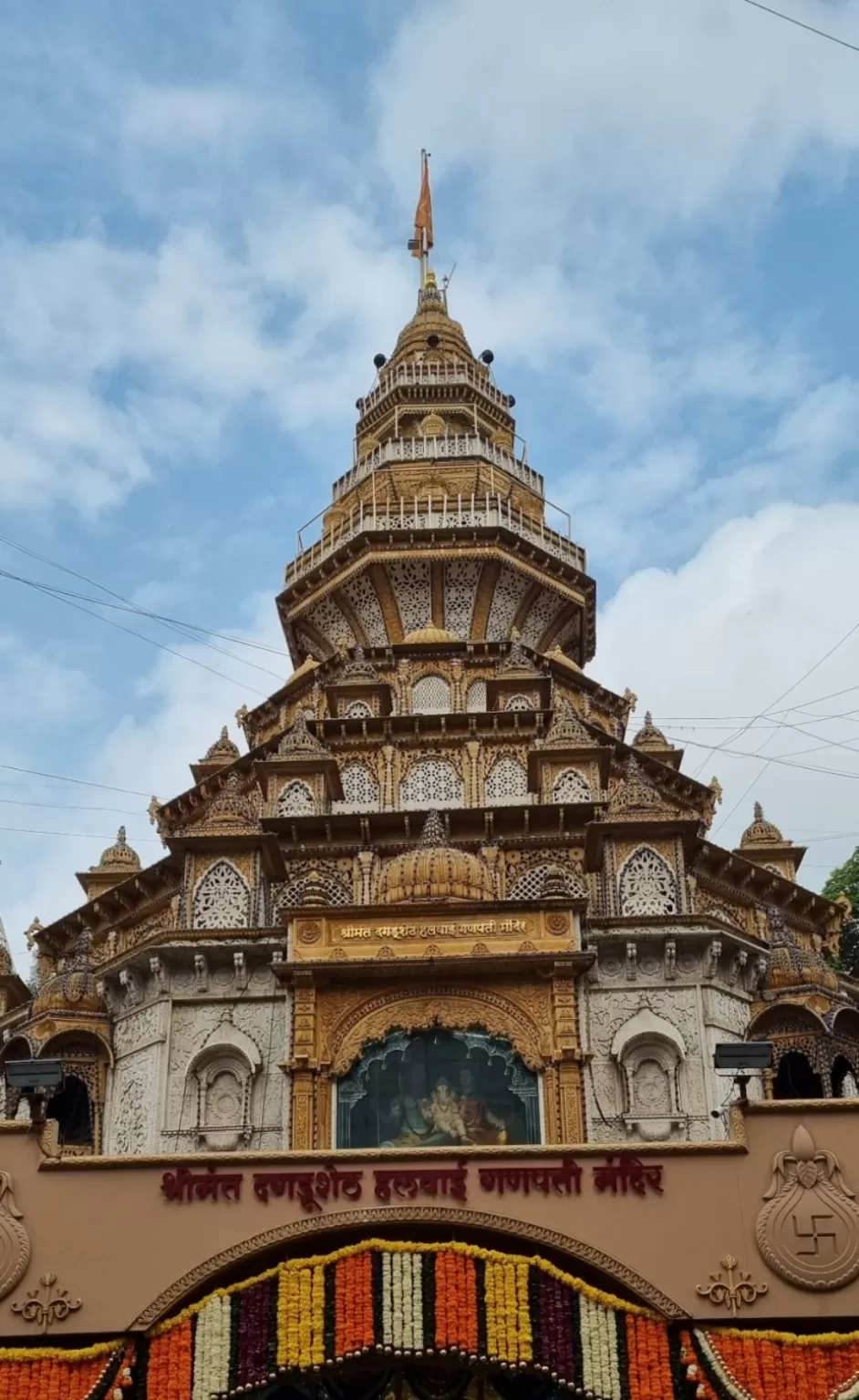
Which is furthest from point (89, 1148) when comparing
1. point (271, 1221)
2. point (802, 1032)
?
point (802, 1032)

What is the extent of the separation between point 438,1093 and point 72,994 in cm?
638

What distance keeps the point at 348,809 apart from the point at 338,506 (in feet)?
45.8

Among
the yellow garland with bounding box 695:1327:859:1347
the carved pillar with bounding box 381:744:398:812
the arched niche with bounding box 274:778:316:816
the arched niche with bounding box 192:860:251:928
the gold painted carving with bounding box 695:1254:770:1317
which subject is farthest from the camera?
the carved pillar with bounding box 381:744:398:812

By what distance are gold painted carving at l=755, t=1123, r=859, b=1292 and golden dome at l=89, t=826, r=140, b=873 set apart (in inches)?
848

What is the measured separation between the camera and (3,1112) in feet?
77.7

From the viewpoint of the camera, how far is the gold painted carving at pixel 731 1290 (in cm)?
1388

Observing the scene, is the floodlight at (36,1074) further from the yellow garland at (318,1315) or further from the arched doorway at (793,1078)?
the arched doorway at (793,1078)

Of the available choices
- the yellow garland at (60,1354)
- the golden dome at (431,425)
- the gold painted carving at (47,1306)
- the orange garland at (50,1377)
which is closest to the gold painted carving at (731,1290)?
the yellow garland at (60,1354)

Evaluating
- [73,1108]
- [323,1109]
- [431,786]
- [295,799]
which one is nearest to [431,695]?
[431,786]

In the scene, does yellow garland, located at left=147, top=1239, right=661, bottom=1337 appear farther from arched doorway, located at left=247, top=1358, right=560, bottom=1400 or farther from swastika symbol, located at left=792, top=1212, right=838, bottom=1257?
swastika symbol, located at left=792, top=1212, right=838, bottom=1257

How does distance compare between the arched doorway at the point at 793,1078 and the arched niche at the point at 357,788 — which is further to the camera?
the arched niche at the point at 357,788

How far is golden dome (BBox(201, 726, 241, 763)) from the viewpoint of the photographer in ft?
108

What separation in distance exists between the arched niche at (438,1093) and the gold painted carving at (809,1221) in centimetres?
615

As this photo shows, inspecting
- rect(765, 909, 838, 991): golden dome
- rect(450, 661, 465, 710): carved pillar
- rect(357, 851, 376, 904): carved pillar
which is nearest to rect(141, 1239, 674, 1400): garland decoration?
A: rect(765, 909, 838, 991): golden dome
